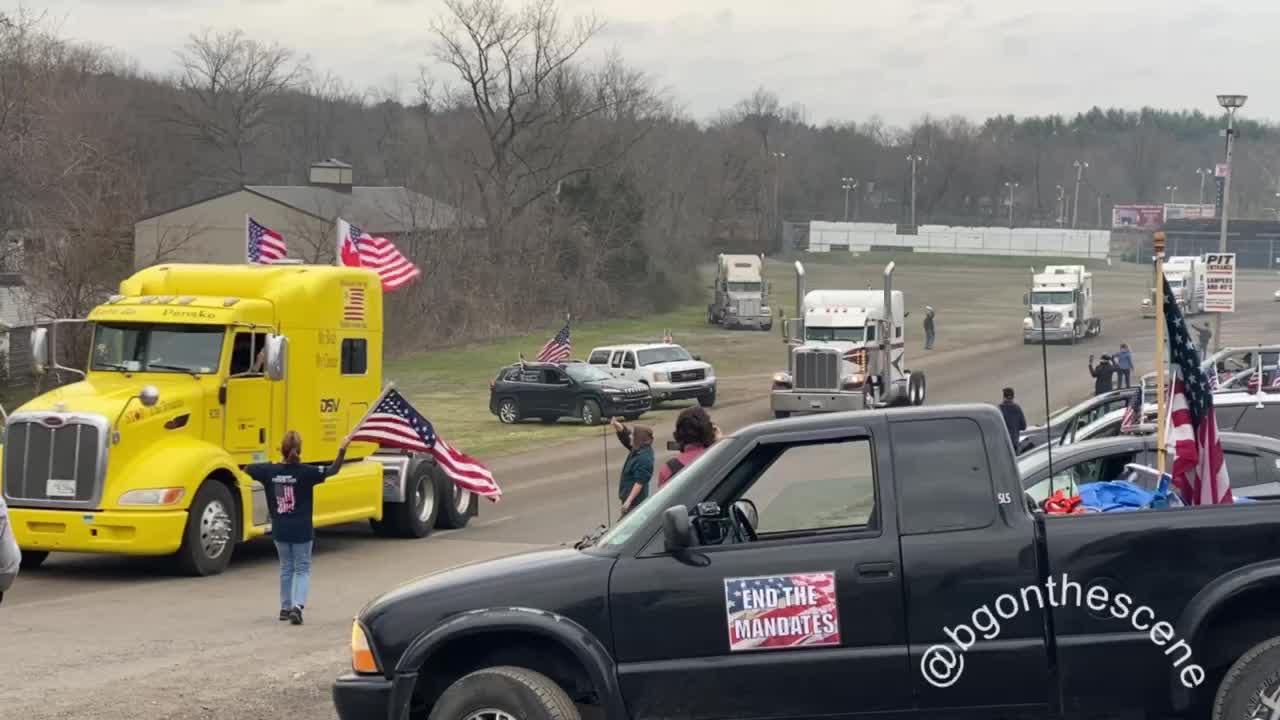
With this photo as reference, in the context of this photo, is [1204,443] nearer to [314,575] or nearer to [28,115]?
[314,575]

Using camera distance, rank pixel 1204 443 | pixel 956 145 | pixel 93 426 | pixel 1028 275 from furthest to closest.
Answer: pixel 956 145
pixel 1028 275
pixel 93 426
pixel 1204 443

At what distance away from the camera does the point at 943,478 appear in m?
7.08

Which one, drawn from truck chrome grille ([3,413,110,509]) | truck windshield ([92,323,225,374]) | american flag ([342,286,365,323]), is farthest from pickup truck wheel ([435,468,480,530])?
Answer: truck chrome grille ([3,413,110,509])

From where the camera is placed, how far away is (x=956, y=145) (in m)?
198

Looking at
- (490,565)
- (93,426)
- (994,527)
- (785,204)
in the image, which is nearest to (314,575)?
(93,426)

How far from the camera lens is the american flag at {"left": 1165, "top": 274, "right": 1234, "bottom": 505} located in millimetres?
8656

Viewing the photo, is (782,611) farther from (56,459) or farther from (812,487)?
(56,459)

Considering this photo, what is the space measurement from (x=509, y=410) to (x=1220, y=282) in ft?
55.6

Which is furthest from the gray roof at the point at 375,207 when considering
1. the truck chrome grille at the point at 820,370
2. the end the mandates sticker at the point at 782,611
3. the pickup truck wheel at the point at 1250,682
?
the pickup truck wheel at the point at 1250,682

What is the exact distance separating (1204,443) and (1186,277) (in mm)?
73811

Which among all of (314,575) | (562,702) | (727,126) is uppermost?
(727,126)

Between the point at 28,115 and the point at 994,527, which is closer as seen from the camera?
the point at 994,527

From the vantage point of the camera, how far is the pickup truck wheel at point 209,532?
17.1m

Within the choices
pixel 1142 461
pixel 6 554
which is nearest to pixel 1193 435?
pixel 1142 461
